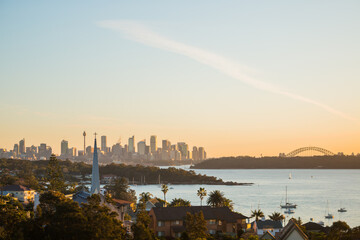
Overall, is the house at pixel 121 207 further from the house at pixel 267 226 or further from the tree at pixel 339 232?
the tree at pixel 339 232

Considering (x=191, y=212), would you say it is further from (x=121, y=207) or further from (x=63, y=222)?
(x=63, y=222)

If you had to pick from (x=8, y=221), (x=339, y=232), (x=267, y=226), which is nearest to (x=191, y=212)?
(x=267, y=226)

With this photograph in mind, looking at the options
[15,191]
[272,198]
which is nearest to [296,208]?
[272,198]

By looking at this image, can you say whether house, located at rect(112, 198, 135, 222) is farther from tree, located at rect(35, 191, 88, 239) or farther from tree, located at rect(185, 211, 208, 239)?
tree, located at rect(35, 191, 88, 239)

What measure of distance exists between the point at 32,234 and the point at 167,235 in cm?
2600

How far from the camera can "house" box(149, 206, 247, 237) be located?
59.9 meters

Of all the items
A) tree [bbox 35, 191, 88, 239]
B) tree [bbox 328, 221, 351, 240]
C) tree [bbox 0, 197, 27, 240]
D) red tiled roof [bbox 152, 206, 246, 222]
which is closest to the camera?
tree [bbox 35, 191, 88, 239]

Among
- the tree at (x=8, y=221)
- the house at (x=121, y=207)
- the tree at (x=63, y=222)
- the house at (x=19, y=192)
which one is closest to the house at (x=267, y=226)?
the house at (x=121, y=207)

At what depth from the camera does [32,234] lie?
3600cm

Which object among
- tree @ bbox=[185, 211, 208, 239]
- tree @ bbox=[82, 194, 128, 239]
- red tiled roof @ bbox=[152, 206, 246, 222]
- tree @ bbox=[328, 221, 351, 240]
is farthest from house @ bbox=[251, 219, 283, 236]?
tree @ bbox=[82, 194, 128, 239]

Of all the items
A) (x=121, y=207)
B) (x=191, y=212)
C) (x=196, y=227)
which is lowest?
(x=196, y=227)

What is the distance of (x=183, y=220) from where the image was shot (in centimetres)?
6016

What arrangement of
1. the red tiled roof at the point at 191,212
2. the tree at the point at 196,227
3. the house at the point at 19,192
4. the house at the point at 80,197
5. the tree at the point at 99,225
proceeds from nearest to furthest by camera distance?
the tree at the point at 99,225 → the tree at the point at 196,227 → the house at the point at 80,197 → the red tiled roof at the point at 191,212 → the house at the point at 19,192

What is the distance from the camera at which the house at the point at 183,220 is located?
5988cm
